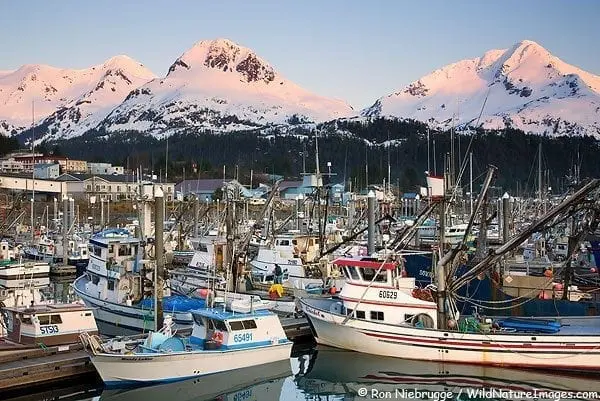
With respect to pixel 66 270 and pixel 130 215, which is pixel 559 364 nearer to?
pixel 66 270

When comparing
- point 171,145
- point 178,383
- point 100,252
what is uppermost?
point 171,145

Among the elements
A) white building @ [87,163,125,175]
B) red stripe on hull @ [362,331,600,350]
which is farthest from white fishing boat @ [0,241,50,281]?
white building @ [87,163,125,175]

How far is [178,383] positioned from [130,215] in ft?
215

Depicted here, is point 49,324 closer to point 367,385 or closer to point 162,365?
point 162,365

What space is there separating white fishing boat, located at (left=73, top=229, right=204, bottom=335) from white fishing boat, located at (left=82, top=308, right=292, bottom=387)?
151 inches

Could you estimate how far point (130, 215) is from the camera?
82875mm

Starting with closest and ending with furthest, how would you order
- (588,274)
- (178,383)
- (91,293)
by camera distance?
(178,383), (91,293), (588,274)

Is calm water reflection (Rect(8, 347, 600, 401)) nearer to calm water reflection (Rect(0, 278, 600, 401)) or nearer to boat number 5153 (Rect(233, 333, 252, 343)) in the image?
calm water reflection (Rect(0, 278, 600, 401))

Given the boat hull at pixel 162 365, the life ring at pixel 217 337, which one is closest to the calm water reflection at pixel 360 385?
the boat hull at pixel 162 365

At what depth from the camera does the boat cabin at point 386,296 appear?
2234 centimetres

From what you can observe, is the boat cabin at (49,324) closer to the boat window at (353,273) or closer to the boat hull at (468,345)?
the boat hull at (468,345)

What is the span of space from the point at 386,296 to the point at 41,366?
10255 mm

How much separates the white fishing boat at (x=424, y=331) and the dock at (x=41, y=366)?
770cm

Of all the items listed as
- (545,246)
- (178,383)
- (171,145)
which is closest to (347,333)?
(178,383)
